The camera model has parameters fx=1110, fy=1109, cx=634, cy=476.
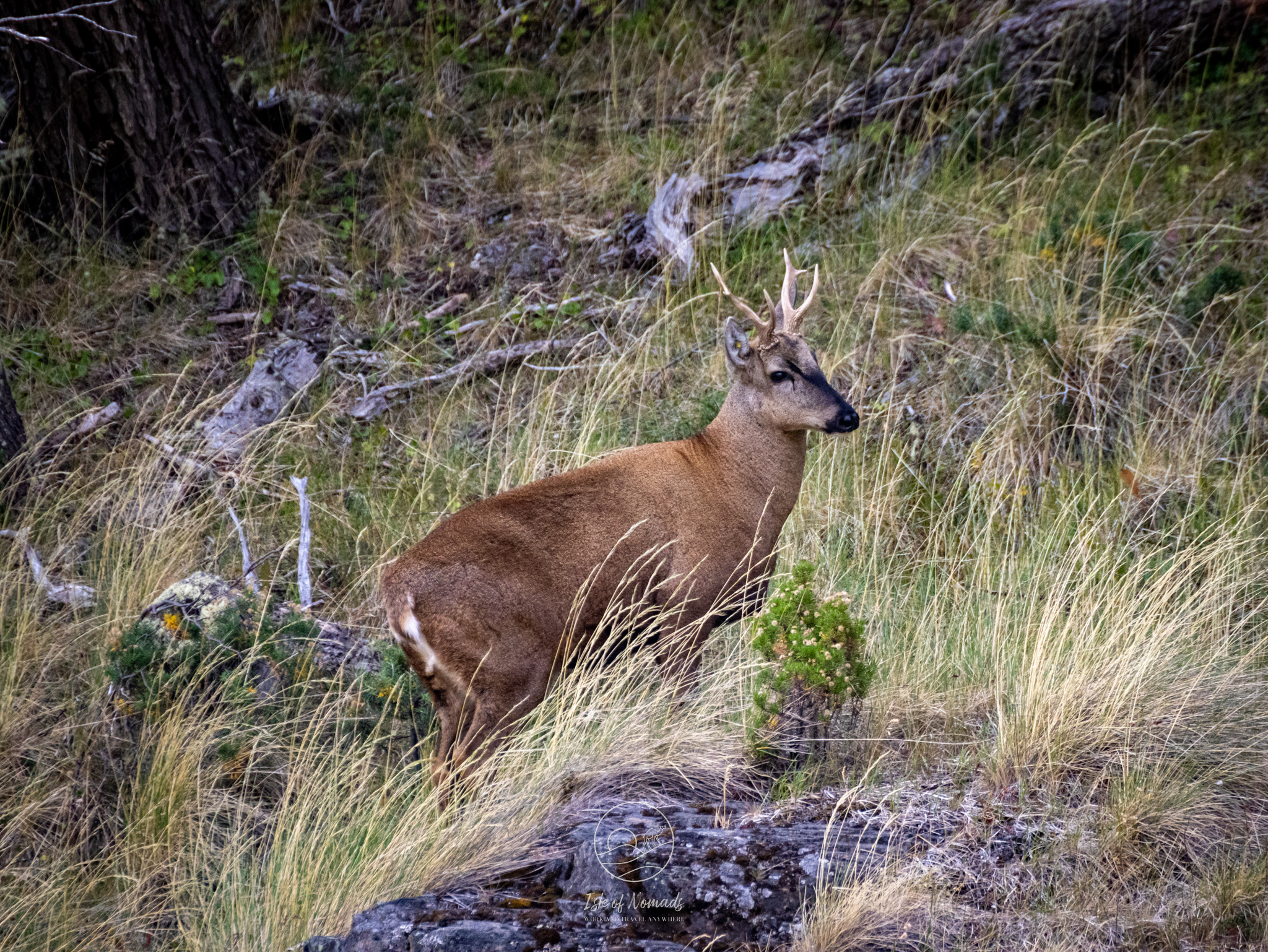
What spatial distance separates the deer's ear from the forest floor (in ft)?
4.52

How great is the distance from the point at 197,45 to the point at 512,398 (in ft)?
13.4

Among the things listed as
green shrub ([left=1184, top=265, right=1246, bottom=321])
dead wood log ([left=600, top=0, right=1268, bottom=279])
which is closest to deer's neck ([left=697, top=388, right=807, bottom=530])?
dead wood log ([left=600, top=0, right=1268, bottom=279])

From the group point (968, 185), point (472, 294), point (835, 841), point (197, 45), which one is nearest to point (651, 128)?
point (472, 294)

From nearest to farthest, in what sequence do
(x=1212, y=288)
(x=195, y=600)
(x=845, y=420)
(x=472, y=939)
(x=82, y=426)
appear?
(x=472, y=939), (x=845, y=420), (x=195, y=600), (x=1212, y=288), (x=82, y=426)

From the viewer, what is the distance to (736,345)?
5613mm

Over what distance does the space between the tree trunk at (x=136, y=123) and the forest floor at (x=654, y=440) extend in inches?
10.7

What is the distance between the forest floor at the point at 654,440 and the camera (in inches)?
155

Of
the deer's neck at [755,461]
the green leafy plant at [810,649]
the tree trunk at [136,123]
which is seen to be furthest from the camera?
the tree trunk at [136,123]

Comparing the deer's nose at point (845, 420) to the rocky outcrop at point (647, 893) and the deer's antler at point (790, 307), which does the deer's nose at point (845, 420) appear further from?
the rocky outcrop at point (647, 893)

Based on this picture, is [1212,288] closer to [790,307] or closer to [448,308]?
[790,307]

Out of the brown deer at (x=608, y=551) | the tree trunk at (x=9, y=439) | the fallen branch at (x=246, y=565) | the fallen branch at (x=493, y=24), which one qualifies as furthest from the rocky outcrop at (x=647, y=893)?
the fallen branch at (x=493, y=24)

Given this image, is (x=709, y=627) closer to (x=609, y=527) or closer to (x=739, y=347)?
(x=609, y=527)

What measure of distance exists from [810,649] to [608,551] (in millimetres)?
1208

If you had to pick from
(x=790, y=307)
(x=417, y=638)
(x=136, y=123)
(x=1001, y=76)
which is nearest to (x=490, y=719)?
(x=417, y=638)
